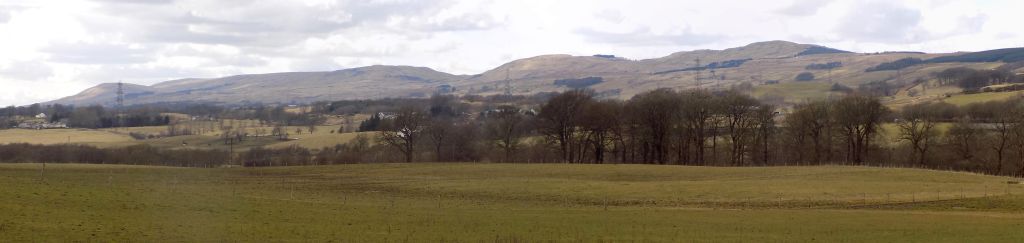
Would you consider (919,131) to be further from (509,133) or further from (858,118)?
(509,133)

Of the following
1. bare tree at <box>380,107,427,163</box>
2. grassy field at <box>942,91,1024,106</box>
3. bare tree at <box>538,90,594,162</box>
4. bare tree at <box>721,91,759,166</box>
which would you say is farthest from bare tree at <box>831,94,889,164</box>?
grassy field at <box>942,91,1024,106</box>

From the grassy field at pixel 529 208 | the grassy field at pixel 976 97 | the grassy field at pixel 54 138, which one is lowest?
the grassy field at pixel 529 208

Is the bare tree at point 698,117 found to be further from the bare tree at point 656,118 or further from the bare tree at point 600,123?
the bare tree at point 600,123

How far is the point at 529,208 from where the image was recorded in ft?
180

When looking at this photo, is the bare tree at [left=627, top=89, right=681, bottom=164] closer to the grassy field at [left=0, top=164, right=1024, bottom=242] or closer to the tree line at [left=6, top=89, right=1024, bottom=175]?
the tree line at [left=6, top=89, right=1024, bottom=175]

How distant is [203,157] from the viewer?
13438 cm

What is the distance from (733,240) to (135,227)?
965 inches

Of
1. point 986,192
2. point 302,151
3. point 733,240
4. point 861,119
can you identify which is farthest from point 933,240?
point 302,151

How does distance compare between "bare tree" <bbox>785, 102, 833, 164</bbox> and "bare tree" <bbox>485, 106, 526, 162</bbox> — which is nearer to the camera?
"bare tree" <bbox>785, 102, 833, 164</bbox>

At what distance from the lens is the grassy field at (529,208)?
1457 inches

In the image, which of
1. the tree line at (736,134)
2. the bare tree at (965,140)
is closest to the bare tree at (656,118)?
the tree line at (736,134)

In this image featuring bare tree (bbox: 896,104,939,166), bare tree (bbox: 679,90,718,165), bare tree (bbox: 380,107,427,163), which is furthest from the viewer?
bare tree (bbox: 380,107,427,163)

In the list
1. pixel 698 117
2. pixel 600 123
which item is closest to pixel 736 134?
pixel 698 117

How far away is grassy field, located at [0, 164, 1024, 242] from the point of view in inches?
1457
